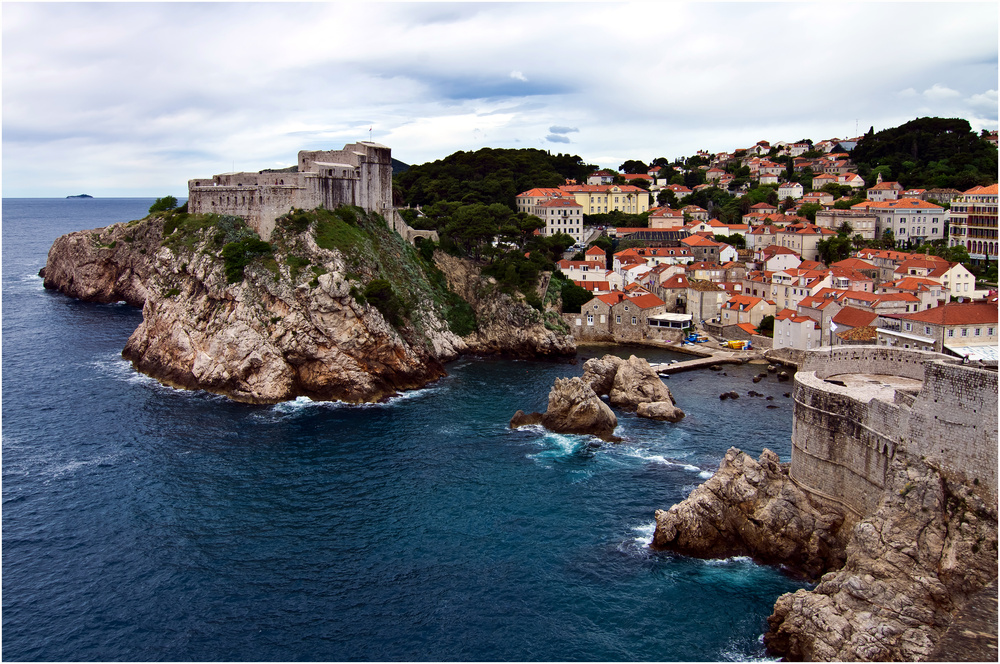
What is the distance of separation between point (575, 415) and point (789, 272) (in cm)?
4240

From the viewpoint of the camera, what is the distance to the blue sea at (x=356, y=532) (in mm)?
24703

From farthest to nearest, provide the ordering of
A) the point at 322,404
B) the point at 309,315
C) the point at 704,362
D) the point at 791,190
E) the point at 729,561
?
the point at 791,190
the point at 704,362
the point at 309,315
the point at 322,404
the point at 729,561

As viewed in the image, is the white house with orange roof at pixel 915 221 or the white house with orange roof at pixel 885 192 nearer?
the white house with orange roof at pixel 915 221

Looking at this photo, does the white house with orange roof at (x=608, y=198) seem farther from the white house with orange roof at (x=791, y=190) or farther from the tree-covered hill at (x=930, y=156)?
the tree-covered hill at (x=930, y=156)

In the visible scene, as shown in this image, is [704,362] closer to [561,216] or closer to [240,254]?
[240,254]

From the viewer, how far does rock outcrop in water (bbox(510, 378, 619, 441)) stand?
43.7 m

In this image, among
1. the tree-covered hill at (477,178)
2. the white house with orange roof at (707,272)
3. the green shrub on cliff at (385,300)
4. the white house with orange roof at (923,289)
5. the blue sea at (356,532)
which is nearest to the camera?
the blue sea at (356,532)

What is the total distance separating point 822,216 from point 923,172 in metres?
29.4

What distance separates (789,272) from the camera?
75375mm

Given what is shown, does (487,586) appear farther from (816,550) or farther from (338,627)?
(816,550)

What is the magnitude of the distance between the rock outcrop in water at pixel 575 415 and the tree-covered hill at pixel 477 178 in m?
55.8

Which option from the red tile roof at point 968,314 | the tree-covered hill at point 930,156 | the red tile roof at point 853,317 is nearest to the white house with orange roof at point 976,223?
the tree-covered hill at point 930,156

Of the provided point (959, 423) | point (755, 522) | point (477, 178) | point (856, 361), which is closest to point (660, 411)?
point (856, 361)

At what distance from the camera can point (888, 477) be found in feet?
83.2
